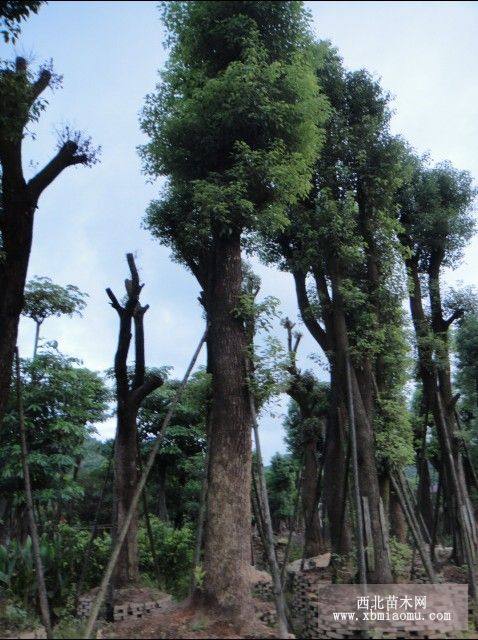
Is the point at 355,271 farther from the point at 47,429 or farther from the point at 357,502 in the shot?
the point at 47,429

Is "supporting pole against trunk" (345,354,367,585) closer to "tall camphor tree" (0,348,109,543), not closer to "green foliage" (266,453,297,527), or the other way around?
"tall camphor tree" (0,348,109,543)

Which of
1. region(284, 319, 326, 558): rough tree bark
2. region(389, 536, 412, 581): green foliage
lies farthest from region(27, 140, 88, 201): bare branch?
region(389, 536, 412, 581): green foliage

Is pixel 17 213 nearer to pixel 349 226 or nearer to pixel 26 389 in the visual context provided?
pixel 349 226

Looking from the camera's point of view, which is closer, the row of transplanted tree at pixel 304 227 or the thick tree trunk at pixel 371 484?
the row of transplanted tree at pixel 304 227

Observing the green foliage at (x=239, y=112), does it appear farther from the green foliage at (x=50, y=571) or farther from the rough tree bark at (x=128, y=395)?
the green foliage at (x=50, y=571)

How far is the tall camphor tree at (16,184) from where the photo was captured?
8852mm

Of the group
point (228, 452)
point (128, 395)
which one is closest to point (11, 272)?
point (128, 395)

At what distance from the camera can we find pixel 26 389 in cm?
1589

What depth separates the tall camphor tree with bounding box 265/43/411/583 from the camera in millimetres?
11453

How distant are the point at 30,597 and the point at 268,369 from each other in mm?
6518

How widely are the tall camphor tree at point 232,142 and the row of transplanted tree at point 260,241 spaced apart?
3cm

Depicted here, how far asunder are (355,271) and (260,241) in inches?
97.7

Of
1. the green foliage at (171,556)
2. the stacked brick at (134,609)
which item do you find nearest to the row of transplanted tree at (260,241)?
the stacked brick at (134,609)

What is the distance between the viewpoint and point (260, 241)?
13594 mm
